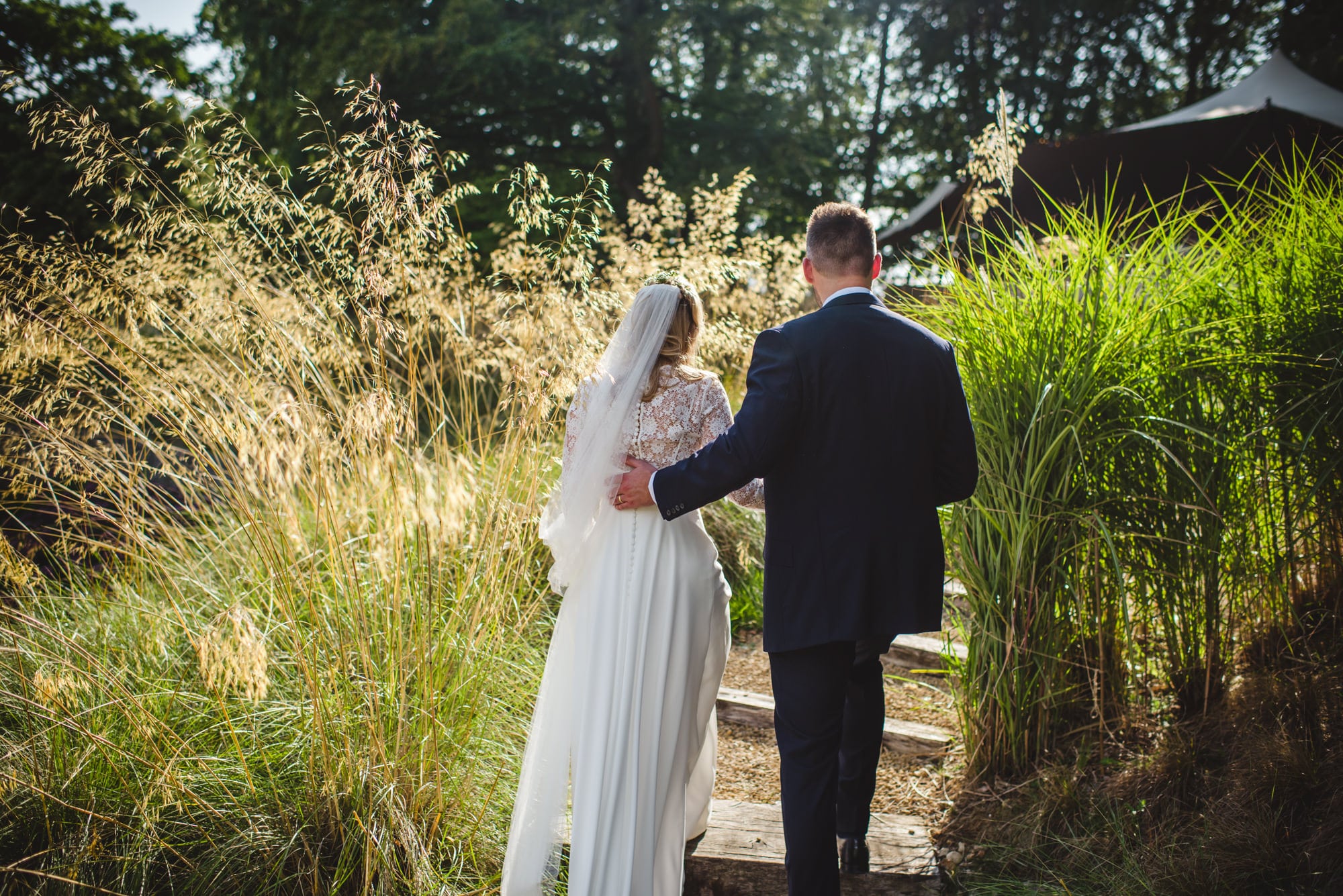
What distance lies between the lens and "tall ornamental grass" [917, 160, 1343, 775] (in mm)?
2521

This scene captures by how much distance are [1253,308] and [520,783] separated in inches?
106

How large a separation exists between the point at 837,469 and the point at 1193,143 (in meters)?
8.43

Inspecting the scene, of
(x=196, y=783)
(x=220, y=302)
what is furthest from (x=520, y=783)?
(x=220, y=302)

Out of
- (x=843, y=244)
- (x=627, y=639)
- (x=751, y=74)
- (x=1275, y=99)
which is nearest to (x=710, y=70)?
(x=751, y=74)

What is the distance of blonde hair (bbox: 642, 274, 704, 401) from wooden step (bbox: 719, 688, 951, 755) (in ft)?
4.91

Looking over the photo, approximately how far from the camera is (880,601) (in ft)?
6.93

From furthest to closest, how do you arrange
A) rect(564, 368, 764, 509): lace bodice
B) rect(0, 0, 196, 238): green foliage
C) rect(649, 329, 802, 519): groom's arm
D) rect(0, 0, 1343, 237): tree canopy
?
rect(0, 0, 1343, 237): tree canopy, rect(0, 0, 196, 238): green foliage, rect(564, 368, 764, 509): lace bodice, rect(649, 329, 802, 519): groom's arm

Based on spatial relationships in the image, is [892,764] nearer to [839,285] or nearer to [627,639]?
[627,639]

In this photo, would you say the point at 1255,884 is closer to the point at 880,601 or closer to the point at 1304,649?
the point at 1304,649

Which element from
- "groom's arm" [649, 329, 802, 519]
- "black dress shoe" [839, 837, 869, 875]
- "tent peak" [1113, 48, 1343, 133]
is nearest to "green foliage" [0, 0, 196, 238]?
"groom's arm" [649, 329, 802, 519]

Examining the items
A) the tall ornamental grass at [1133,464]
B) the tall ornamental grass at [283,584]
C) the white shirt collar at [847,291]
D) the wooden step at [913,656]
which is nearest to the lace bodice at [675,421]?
the tall ornamental grass at [283,584]

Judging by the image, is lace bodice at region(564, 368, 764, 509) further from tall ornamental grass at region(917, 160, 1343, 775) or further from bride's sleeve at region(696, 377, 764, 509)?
tall ornamental grass at region(917, 160, 1343, 775)

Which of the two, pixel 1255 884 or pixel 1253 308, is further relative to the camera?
pixel 1253 308

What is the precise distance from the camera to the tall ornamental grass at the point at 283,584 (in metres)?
2.15
